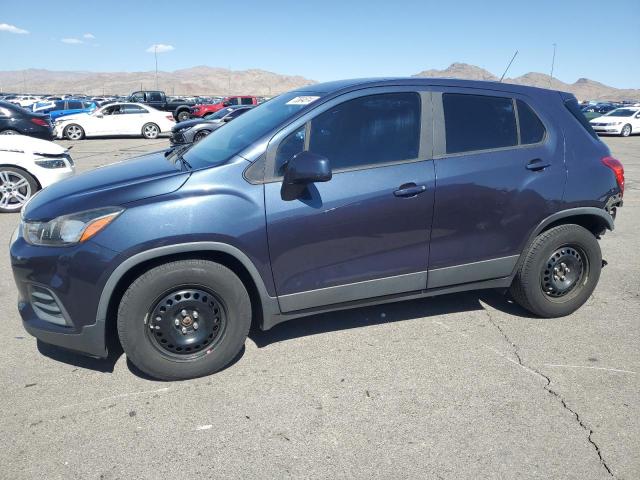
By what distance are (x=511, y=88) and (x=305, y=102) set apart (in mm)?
1631

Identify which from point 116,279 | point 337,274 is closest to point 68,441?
point 116,279

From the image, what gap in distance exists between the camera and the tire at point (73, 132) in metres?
19.5

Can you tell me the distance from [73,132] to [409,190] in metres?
19.9

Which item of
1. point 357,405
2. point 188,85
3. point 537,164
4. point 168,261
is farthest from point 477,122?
point 188,85

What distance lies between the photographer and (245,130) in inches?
137

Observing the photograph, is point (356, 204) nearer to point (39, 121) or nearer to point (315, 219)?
point (315, 219)

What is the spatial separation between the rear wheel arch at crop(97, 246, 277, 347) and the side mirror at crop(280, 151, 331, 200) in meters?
0.50

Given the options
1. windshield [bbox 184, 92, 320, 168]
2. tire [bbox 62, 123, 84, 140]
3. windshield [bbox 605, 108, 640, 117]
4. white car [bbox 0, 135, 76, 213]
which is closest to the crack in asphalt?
windshield [bbox 184, 92, 320, 168]

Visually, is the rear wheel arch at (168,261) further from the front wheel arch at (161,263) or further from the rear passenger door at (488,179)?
the rear passenger door at (488,179)

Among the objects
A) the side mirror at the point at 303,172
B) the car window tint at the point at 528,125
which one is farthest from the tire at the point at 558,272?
the side mirror at the point at 303,172

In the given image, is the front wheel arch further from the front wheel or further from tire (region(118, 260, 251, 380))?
the front wheel

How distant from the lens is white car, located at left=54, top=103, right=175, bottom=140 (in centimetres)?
1948

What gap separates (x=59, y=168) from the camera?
7422 mm

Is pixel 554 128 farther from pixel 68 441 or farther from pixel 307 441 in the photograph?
pixel 68 441
